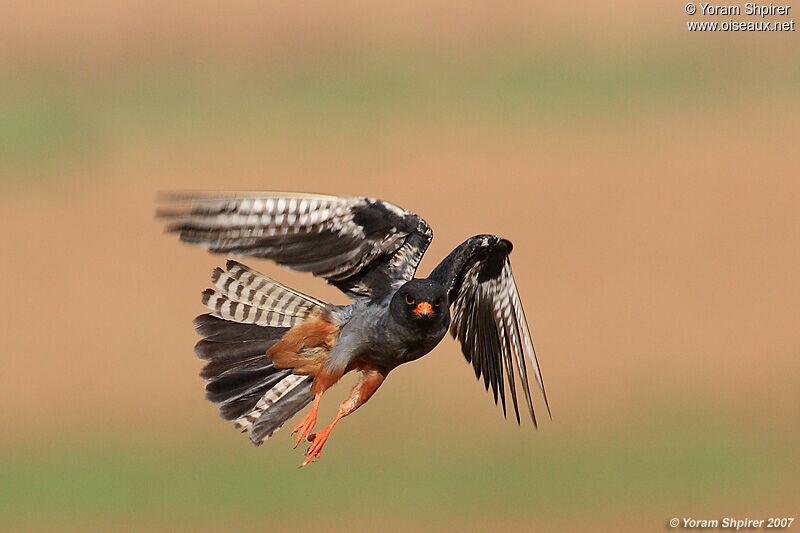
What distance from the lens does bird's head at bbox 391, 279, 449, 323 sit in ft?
32.1

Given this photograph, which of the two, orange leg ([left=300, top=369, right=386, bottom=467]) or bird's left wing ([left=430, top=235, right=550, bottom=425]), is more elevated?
bird's left wing ([left=430, top=235, right=550, bottom=425])

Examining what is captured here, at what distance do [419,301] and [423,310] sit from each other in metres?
0.07

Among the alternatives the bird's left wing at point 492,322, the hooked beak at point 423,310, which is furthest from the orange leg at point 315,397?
the bird's left wing at point 492,322

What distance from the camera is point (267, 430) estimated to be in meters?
11.3

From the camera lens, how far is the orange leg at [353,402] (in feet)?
33.5

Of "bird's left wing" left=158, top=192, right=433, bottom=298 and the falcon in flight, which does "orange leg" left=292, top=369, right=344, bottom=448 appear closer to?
the falcon in flight

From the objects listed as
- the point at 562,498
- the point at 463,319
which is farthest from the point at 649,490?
the point at 463,319

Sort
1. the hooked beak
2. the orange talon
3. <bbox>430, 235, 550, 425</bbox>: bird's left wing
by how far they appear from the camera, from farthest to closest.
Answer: <bbox>430, 235, 550, 425</bbox>: bird's left wing < the orange talon < the hooked beak

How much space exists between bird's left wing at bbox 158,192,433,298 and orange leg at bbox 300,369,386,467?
0.59m

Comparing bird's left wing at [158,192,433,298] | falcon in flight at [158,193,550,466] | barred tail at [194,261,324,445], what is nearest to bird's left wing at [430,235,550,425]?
falcon in flight at [158,193,550,466]

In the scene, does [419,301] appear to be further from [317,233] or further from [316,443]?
[316,443]

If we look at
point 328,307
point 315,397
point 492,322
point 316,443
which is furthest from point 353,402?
point 492,322

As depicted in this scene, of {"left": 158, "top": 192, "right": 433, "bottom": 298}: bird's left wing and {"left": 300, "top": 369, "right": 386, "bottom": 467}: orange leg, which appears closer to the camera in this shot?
{"left": 158, "top": 192, "right": 433, "bottom": 298}: bird's left wing

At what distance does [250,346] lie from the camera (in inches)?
433
